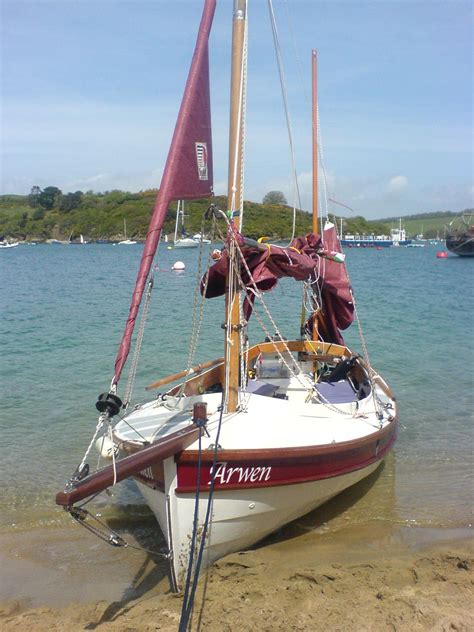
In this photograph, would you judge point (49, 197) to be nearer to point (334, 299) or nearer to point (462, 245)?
point (462, 245)

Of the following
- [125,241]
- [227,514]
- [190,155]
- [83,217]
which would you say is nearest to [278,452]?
[227,514]

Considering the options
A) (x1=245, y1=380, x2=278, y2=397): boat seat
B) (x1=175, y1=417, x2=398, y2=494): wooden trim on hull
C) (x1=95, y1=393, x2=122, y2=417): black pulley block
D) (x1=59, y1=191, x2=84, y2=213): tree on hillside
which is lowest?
(x1=175, y1=417, x2=398, y2=494): wooden trim on hull

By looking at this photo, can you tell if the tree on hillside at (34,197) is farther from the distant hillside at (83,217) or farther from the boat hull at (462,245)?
the boat hull at (462,245)

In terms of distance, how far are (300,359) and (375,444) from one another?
11.6 ft

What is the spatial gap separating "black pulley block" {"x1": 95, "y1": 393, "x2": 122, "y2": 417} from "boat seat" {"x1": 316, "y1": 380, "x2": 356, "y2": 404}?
406 cm

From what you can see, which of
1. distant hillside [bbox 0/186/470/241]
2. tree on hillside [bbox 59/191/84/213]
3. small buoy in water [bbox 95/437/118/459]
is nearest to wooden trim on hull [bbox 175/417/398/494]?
small buoy in water [bbox 95/437/118/459]

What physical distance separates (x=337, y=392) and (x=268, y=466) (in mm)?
3634

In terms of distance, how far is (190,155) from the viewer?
7016 mm

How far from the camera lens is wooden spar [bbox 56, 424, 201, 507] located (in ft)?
18.2

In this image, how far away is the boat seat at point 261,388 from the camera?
9406 millimetres

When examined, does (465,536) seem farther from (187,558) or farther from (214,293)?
(214,293)

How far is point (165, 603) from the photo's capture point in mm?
6602

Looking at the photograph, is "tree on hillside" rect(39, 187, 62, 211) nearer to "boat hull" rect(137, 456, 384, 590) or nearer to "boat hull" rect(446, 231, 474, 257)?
"boat hull" rect(446, 231, 474, 257)

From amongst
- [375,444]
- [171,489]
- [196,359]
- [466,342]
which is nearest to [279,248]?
[375,444]
